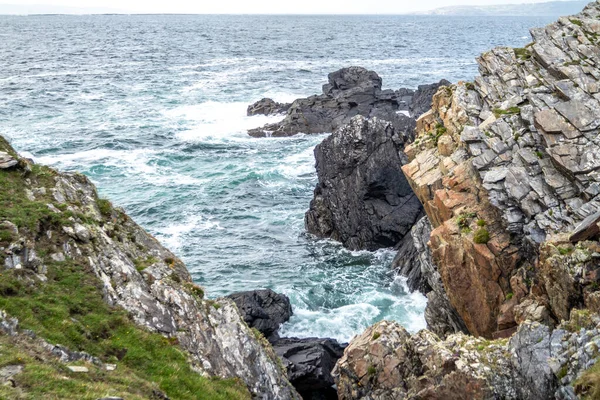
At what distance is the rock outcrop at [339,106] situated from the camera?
241 feet

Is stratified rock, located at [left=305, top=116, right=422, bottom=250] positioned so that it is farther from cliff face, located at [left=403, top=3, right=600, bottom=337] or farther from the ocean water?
cliff face, located at [left=403, top=3, right=600, bottom=337]

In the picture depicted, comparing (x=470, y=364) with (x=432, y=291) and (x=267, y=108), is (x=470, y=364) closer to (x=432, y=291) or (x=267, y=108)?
(x=432, y=291)

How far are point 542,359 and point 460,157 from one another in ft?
44.5

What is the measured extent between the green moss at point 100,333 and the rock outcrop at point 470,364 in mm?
5779

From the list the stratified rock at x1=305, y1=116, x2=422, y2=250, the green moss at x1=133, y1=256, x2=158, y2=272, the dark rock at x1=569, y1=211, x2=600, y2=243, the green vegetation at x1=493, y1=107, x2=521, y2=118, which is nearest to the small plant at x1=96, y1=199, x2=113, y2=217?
the green moss at x1=133, y1=256, x2=158, y2=272

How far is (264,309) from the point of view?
34938 millimetres

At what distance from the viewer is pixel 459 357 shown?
21.6 metres

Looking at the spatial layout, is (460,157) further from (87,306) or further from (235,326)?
(87,306)

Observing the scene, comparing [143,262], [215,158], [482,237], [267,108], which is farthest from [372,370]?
[267,108]

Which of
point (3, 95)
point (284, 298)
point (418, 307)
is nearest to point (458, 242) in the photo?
point (418, 307)

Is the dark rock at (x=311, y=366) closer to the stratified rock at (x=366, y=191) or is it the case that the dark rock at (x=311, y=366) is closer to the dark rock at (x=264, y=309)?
the dark rock at (x=264, y=309)

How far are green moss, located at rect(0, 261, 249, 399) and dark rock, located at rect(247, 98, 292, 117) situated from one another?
62.9 m

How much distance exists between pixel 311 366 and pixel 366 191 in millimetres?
19193

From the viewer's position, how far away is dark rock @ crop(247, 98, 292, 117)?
270 feet
